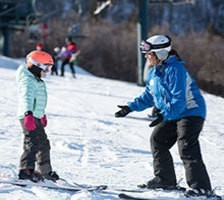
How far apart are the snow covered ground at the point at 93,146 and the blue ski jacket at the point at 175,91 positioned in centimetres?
80

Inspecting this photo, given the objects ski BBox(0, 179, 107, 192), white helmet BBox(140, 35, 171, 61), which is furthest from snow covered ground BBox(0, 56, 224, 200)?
white helmet BBox(140, 35, 171, 61)

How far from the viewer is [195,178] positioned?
5.04 m

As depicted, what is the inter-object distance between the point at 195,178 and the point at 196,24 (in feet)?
361

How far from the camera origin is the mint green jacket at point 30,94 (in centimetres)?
536

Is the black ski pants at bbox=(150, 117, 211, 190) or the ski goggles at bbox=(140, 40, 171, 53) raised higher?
the ski goggles at bbox=(140, 40, 171, 53)

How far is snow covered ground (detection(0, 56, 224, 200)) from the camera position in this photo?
5875 millimetres

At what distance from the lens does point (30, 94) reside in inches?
212

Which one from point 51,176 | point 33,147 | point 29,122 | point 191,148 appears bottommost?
point 51,176

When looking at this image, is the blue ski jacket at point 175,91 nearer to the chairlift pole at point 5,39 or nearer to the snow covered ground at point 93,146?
the snow covered ground at point 93,146

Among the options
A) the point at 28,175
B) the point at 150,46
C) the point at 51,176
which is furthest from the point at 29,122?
the point at 150,46

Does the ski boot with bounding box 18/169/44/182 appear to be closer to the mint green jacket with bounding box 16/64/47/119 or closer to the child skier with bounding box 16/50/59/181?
the child skier with bounding box 16/50/59/181

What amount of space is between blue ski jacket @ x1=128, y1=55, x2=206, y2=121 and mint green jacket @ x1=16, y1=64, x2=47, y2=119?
1142 mm

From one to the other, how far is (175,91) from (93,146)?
356cm

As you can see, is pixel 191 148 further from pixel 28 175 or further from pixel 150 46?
pixel 28 175
